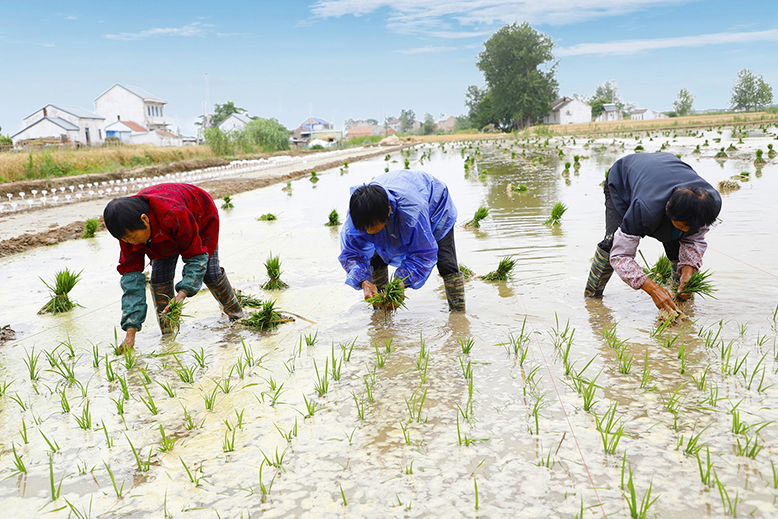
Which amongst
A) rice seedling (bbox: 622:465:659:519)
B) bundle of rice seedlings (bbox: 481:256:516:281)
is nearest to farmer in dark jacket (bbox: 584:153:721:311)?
bundle of rice seedlings (bbox: 481:256:516:281)

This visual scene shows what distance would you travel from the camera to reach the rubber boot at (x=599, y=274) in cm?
391

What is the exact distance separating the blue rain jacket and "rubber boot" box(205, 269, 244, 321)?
922 millimetres

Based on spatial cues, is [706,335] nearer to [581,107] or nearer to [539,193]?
[539,193]

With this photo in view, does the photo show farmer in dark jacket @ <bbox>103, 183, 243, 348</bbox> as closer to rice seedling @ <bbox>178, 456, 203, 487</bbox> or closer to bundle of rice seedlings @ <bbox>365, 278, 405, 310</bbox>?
bundle of rice seedlings @ <bbox>365, 278, 405, 310</bbox>

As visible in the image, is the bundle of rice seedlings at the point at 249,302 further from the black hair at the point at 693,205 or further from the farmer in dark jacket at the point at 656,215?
the black hair at the point at 693,205

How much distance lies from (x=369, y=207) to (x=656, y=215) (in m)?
1.66

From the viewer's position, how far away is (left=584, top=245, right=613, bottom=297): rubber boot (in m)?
3.91

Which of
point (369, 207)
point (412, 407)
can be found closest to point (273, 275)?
point (369, 207)

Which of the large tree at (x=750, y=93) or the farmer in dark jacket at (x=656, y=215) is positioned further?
the large tree at (x=750, y=93)

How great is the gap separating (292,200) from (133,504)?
9.93 m

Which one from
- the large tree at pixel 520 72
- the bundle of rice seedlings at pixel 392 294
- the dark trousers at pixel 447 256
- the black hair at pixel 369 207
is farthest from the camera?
the large tree at pixel 520 72

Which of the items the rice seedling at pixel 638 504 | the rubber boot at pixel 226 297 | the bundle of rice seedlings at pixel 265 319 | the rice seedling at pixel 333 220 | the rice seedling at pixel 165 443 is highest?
the rice seedling at pixel 333 220

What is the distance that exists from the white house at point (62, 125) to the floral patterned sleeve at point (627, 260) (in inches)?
1948

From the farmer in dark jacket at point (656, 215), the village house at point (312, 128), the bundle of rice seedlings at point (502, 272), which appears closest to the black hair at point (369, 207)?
the farmer in dark jacket at point (656, 215)
